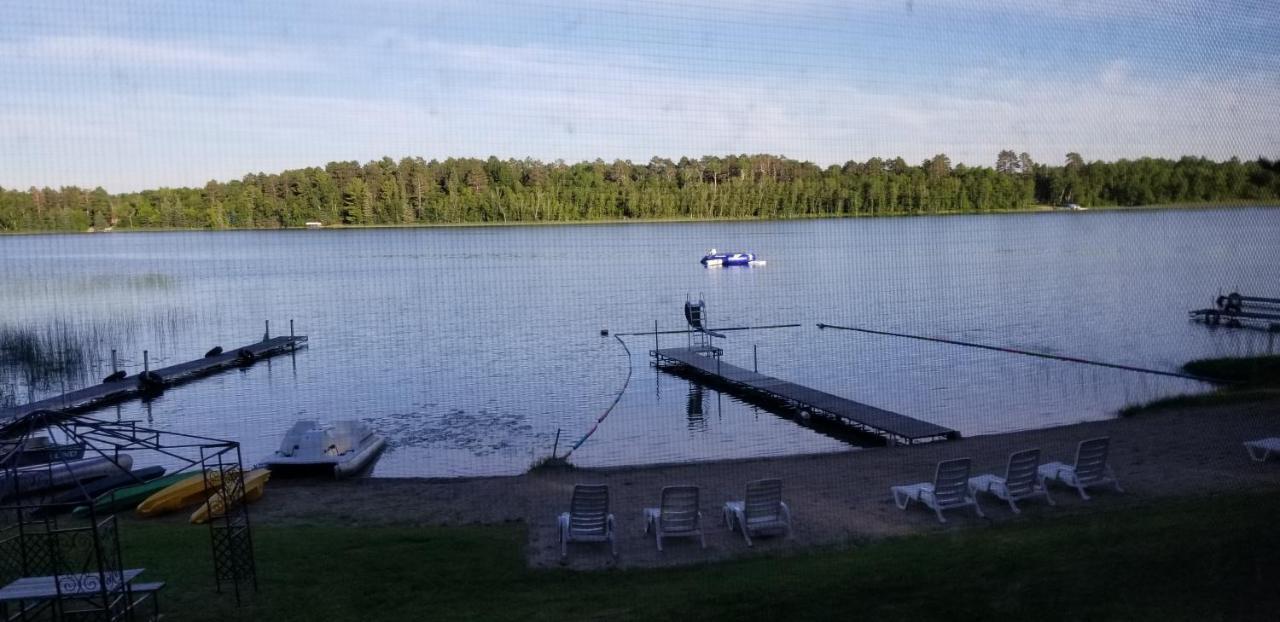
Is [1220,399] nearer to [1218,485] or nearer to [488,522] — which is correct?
[1218,485]

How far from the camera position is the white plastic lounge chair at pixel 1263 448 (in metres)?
7.18

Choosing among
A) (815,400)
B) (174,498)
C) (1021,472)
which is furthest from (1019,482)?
(815,400)

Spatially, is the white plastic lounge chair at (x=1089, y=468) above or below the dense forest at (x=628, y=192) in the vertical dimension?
below

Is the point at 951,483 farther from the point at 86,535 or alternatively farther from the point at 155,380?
the point at 155,380

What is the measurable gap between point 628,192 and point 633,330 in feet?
11.9

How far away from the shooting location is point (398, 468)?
11.1 metres

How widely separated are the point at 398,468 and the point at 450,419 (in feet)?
9.24

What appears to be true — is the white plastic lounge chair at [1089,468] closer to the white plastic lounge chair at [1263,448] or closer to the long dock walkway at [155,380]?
the white plastic lounge chair at [1263,448]

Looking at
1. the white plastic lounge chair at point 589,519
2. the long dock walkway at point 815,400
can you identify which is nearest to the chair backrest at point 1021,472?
the white plastic lounge chair at point 589,519

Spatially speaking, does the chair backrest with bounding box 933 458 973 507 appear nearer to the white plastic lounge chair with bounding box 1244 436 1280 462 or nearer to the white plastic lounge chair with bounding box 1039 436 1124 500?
the white plastic lounge chair with bounding box 1039 436 1124 500

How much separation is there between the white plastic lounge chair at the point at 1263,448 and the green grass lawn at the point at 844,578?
177 centimetres

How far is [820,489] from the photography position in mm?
7414

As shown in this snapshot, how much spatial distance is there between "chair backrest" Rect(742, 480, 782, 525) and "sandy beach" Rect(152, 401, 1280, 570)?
176mm

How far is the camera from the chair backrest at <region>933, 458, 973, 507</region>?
6.30m
